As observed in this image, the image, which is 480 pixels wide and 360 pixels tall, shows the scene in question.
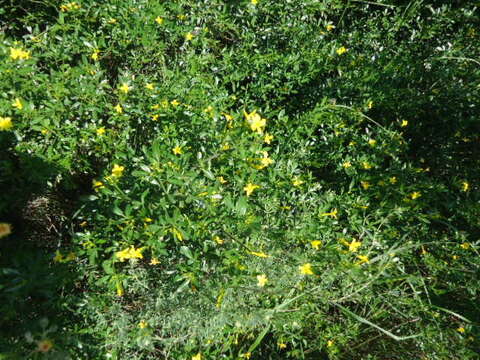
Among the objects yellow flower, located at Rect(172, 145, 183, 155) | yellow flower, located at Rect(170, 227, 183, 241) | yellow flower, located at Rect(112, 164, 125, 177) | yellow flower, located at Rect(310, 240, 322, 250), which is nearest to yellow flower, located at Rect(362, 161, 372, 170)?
yellow flower, located at Rect(310, 240, 322, 250)

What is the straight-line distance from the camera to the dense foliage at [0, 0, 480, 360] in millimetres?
1626

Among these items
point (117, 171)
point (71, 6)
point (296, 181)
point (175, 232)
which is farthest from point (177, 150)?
point (71, 6)

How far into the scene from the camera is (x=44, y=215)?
2227 millimetres

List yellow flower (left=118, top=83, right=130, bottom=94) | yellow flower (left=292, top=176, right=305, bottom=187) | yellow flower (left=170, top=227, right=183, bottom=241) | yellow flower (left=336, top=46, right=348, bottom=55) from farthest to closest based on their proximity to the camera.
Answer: yellow flower (left=336, top=46, right=348, bottom=55) → yellow flower (left=292, top=176, right=305, bottom=187) → yellow flower (left=118, top=83, right=130, bottom=94) → yellow flower (left=170, top=227, right=183, bottom=241)

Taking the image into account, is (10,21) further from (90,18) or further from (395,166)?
(395,166)

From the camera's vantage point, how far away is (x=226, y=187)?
5.97 feet

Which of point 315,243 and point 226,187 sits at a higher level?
point 226,187

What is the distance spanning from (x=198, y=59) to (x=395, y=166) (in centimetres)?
146

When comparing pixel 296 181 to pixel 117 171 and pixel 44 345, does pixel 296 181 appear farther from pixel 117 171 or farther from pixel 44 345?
pixel 44 345

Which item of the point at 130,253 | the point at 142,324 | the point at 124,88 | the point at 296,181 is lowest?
the point at 142,324

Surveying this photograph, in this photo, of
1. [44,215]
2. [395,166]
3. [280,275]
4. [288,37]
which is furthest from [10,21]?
[395,166]

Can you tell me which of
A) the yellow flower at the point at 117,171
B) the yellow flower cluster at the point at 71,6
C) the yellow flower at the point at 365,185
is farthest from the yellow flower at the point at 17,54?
the yellow flower at the point at 365,185

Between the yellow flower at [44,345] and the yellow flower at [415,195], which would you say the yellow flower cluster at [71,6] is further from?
the yellow flower at [415,195]

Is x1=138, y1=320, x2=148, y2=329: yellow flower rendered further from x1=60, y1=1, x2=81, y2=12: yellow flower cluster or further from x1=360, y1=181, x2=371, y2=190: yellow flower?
x1=60, y1=1, x2=81, y2=12: yellow flower cluster
